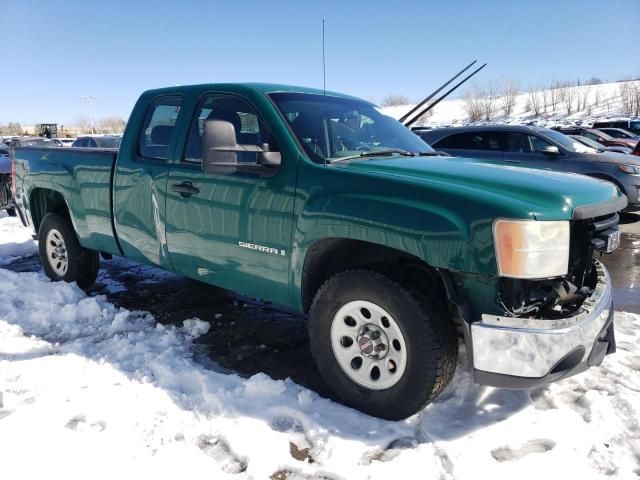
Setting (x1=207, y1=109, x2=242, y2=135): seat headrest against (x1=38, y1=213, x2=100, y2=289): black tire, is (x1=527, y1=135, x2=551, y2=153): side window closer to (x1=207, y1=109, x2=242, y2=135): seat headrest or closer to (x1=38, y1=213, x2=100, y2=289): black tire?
(x1=207, y1=109, x2=242, y2=135): seat headrest

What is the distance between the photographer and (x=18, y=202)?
5668 mm

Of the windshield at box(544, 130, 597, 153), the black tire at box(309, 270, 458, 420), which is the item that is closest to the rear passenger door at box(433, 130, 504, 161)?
the windshield at box(544, 130, 597, 153)

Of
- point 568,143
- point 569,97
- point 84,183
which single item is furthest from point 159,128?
point 569,97

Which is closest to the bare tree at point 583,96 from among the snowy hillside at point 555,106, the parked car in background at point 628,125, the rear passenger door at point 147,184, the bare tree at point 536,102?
the snowy hillside at point 555,106

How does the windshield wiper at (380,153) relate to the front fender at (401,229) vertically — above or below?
above

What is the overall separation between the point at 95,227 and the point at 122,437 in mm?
2494

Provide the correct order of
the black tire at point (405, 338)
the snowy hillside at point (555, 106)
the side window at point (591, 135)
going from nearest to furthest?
the black tire at point (405, 338) → the side window at point (591, 135) → the snowy hillside at point (555, 106)

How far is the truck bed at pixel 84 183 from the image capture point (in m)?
4.41

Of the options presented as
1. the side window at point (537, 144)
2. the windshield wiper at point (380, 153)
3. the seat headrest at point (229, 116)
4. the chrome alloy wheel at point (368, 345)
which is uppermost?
the seat headrest at point (229, 116)

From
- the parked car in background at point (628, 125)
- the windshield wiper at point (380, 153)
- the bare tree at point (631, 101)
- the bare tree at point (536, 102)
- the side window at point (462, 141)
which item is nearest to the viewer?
the windshield wiper at point (380, 153)

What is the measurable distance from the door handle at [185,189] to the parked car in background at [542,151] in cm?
617

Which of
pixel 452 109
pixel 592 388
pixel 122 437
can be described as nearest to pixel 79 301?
pixel 122 437

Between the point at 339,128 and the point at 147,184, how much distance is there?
1.55 meters

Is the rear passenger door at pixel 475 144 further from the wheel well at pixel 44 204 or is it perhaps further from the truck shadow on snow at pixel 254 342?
the wheel well at pixel 44 204
